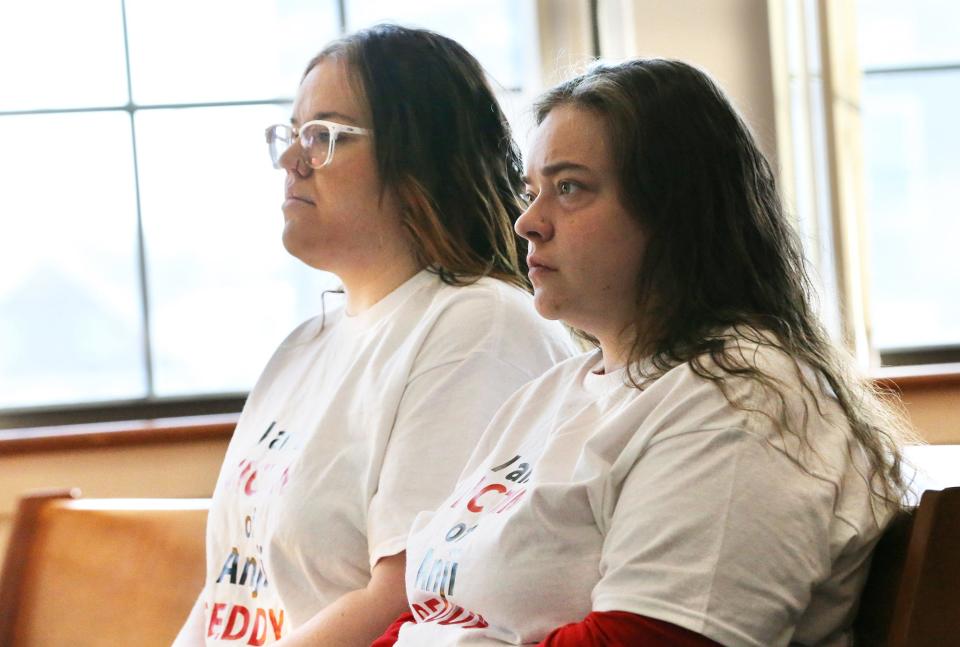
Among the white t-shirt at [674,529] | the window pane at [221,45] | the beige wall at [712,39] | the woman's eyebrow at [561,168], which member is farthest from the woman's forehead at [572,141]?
the window pane at [221,45]

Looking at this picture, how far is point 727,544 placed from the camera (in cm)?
87

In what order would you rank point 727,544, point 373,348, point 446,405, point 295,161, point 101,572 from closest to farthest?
1. point 727,544
2. point 446,405
3. point 373,348
4. point 295,161
5. point 101,572

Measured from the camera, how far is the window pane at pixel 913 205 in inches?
103

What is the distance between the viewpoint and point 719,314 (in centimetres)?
106

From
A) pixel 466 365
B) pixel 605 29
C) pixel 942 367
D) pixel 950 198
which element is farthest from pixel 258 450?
pixel 950 198

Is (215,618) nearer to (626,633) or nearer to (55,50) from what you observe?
(626,633)

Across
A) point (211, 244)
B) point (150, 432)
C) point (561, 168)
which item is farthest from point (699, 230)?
point (211, 244)

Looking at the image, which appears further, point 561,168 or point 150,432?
point 150,432

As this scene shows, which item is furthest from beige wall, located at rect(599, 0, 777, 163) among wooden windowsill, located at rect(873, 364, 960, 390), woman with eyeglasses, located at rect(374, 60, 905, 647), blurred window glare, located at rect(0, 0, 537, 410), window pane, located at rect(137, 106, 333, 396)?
woman with eyeglasses, located at rect(374, 60, 905, 647)

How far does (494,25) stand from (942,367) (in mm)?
1222

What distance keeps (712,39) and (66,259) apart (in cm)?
148

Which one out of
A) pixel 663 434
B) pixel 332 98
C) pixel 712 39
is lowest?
pixel 663 434

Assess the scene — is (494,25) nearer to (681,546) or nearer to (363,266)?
(363,266)

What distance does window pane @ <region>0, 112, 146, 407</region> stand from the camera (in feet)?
8.35
